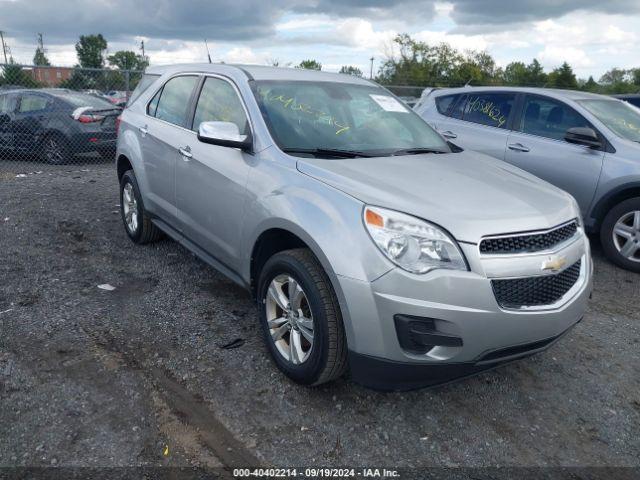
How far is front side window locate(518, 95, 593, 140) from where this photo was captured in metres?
5.85

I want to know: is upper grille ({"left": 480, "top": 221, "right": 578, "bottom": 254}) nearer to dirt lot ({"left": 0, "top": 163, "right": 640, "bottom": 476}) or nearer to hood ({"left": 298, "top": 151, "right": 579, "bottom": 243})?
hood ({"left": 298, "top": 151, "right": 579, "bottom": 243})

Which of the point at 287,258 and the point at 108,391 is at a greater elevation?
the point at 287,258

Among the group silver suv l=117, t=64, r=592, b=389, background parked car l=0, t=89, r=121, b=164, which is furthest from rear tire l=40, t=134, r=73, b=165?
silver suv l=117, t=64, r=592, b=389

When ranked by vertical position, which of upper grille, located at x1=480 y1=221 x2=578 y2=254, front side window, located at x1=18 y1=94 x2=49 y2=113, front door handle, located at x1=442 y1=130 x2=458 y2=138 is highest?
front door handle, located at x1=442 y1=130 x2=458 y2=138

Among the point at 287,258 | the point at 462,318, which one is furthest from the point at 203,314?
the point at 462,318

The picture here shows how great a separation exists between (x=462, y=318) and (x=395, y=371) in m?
0.41

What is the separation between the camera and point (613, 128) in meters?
5.61

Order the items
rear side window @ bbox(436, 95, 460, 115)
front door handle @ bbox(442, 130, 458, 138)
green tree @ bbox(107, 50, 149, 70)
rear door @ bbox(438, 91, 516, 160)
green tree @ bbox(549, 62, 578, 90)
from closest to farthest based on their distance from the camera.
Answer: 1. rear door @ bbox(438, 91, 516, 160)
2. front door handle @ bbox(442, 130, 458, 138)
3. rear side window @ bbox(436, 95, 460, 115)
4. green tree @ bbox(549, 62, 578, 90)
5. green tree @ bbox(107, 50, 149, 70)

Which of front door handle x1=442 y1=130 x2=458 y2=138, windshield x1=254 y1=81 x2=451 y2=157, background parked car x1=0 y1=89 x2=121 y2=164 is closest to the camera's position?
windshield x1=254 y1=81 x2=451 y2=157

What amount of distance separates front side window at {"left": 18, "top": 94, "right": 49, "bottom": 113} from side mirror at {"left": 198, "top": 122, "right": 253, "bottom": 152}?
8.42 m

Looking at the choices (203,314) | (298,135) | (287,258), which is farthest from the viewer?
(203,314)

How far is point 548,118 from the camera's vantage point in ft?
19.9

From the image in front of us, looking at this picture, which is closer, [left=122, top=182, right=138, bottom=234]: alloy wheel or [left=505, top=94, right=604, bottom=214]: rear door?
[left=122, top=182, right=138, bottom=234]: alloy wheel

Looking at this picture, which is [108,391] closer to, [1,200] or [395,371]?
[395,371]
